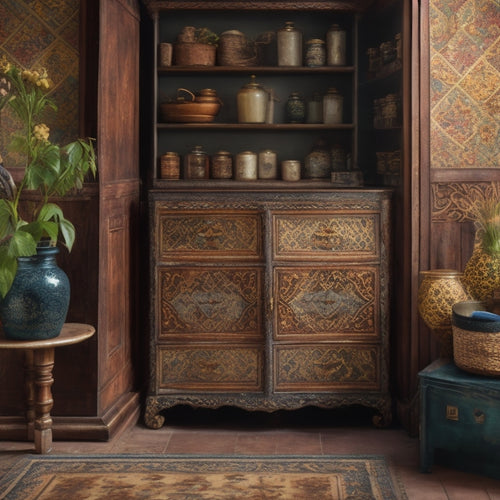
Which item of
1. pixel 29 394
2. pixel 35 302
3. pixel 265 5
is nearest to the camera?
Answer: pixel 35 302

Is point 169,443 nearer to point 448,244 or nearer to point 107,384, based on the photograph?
point 107,384

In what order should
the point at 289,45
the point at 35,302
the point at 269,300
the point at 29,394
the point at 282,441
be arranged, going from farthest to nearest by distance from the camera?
1. the point at 289,45
2. the point at 269,300
3. the point at 282,441
4. the point at 29,394
5. the point at 35,302

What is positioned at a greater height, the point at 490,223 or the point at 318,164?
the point at 318,164

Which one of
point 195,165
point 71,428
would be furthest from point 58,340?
point 195,165

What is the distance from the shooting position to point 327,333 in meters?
4.40

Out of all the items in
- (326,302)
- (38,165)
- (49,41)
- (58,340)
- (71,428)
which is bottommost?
(71,428)

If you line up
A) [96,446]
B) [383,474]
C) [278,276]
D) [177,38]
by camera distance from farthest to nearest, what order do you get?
[177,38] → [278,276] → [96,446] → [383,474]

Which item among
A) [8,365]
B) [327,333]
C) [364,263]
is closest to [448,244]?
A: [364,263]

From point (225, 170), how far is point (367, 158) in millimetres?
871

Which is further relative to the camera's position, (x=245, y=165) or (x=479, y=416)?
(x=245, y=165)

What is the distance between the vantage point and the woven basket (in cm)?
355

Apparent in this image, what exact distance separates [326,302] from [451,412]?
3.22ft

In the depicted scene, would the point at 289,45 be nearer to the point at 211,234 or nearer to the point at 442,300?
the point at 211,234

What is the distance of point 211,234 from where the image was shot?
14.4ft
